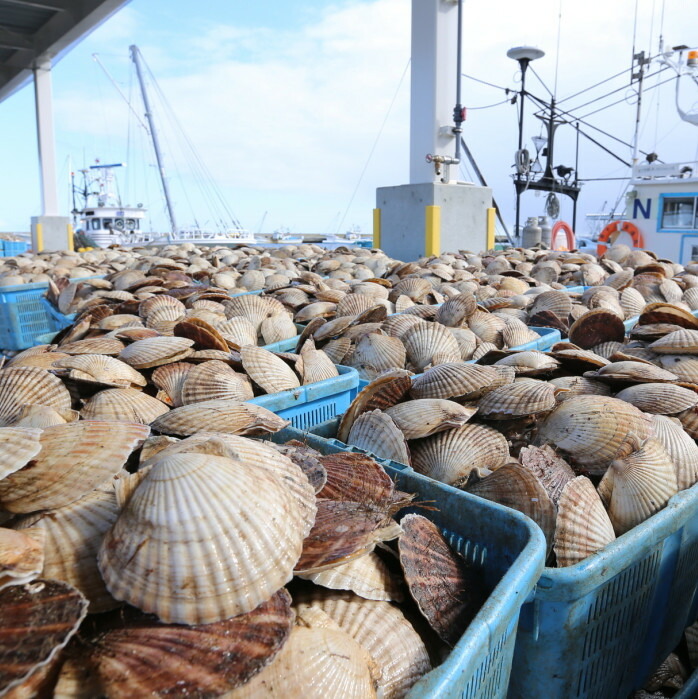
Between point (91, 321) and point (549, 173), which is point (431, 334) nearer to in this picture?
point (91, 321)

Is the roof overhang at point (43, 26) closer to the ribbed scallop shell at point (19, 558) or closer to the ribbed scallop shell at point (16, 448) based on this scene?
the ribbed scallop shell at point (16, 448)

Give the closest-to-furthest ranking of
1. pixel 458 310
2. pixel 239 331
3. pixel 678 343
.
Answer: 1. pixel 678 343
2. pixel 239 331
3. pixel 458 310

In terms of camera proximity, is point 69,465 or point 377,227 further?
point 377,227

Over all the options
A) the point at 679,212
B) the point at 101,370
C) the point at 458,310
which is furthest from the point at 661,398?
the point at 679,212

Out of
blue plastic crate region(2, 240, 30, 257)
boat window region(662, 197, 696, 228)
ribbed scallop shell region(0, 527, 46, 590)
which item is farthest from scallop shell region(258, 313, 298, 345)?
blue plastic crate region(2, 240, 30, 257)

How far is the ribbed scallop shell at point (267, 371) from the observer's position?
2.63 meters

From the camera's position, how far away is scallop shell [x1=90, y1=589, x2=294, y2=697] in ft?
3.04

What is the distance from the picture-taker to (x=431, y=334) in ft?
10.7

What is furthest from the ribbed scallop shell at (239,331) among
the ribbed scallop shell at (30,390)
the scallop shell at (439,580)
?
the scallop shell at (439,580)

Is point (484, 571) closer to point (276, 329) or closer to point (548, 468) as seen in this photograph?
point (548, 468)

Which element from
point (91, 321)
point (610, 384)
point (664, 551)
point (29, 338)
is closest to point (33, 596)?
point (664, 551)

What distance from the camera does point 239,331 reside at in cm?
350

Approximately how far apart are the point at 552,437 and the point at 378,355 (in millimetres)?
1277

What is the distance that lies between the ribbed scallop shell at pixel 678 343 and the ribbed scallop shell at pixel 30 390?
270 cm
